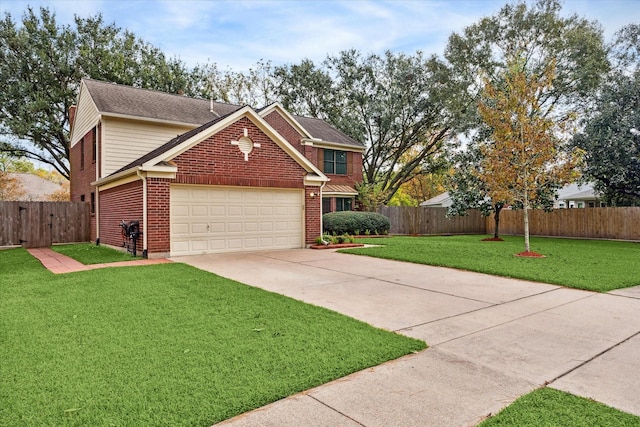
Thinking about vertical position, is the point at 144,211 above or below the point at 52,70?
below

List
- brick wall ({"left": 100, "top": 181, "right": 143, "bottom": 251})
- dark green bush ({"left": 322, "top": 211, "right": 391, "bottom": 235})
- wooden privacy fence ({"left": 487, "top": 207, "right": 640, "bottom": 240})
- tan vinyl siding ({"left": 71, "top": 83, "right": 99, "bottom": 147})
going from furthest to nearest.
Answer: dark green bush ({"left": 322, "top": 211, "right": 391, "bottom": 235}), wooden privacy fence ({"left": 487, "top": 207, "right": 640, "bottom": 240}), tan vinyl siding ({"left": 71, "top": 83, "right": 99, "bottom": 147}), brick wall ({"left": 100, "top": 181, "right": 143, "bottom": 251})

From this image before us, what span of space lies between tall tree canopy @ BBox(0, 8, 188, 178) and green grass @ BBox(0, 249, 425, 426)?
72.1ft

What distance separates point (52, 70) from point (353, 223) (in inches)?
815

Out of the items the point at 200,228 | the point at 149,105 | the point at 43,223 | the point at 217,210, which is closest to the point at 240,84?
the point at 149,105

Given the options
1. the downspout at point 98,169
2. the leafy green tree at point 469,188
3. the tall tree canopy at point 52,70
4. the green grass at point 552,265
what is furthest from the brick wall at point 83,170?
the leafy green tree at point 469,188

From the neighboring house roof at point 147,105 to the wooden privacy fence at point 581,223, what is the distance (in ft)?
57.8

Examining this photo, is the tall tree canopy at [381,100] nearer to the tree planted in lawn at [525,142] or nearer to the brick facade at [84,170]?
the tree planted in lawn at [525,142]

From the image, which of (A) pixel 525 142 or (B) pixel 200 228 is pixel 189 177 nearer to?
(B) pixel 200 228

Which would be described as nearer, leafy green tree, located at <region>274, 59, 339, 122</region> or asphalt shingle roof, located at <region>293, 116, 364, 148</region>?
asphalt shingle roof, located at <region>293, 116, 364, 148</region>

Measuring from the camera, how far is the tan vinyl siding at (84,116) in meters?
15.9

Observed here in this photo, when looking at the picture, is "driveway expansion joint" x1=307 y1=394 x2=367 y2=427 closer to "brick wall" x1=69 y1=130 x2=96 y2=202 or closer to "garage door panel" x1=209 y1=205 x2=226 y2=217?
"garage door panel" x1=209 y1=205 x2=226 y2=217

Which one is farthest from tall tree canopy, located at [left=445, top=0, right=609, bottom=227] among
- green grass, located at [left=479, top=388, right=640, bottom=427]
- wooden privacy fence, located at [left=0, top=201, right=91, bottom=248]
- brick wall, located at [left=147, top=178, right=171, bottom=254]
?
wooden privacy fence, located at [left=0, top=201, right=91, bottom=248]

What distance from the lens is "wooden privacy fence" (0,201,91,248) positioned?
49.5 ft

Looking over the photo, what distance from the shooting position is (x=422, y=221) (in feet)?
77.9
